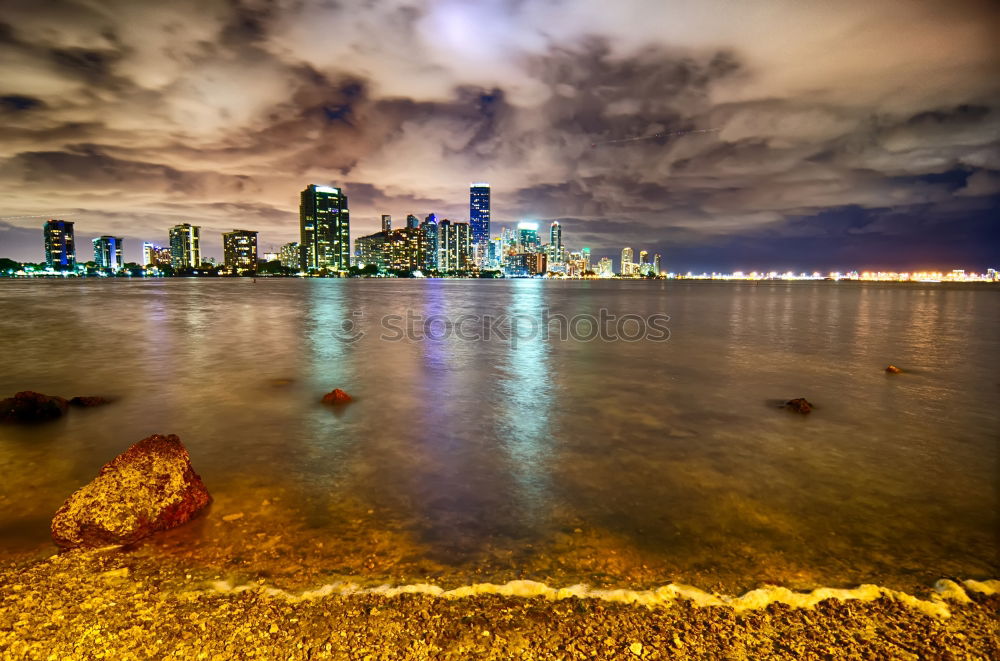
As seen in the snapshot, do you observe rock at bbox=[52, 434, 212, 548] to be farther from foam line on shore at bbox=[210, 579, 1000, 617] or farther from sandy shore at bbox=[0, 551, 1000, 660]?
foam line on shore at bbox=[210, 579, 1000, 617]

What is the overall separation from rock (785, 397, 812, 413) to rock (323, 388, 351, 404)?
1167 cm

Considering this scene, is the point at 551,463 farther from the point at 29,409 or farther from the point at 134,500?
the point at 29,409

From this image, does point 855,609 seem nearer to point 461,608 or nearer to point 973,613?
point 973,613

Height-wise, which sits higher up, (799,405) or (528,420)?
(799,405)

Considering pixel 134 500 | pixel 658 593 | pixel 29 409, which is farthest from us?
pixel 29 409

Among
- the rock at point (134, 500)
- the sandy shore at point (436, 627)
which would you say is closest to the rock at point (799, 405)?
the sandy shore at point (436, 627)

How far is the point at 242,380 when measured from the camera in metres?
15.4

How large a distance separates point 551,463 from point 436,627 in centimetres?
482

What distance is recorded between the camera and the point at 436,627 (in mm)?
4012

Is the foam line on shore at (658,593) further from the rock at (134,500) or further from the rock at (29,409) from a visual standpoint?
the rock at (29,409)

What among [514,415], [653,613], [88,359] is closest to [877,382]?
[514,415]

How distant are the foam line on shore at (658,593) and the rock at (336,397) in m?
8.24

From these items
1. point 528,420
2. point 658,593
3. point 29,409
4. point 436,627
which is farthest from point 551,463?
point 29,409

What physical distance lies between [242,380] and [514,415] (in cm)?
934
